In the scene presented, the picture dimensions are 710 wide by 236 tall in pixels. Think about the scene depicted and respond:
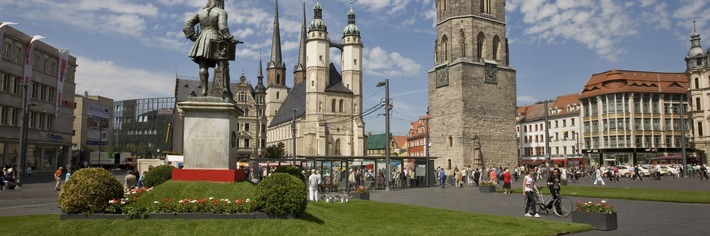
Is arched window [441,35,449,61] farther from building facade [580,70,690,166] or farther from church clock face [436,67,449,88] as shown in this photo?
building facade [580,70,690,166]

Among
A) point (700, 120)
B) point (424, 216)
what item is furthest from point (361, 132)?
point (424, 216)

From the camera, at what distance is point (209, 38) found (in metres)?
13.6

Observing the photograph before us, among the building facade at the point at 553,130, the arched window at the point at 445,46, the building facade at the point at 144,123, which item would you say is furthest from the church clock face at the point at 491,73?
the building facade at the point at 144,123

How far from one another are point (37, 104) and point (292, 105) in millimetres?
68092

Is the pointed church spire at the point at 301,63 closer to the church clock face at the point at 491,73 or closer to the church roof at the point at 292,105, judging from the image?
the church roof at the point at 292,105

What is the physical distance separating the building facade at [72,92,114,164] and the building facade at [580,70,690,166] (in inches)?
2611

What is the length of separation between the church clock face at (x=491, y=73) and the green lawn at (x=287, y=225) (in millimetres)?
49756

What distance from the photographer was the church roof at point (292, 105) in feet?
361

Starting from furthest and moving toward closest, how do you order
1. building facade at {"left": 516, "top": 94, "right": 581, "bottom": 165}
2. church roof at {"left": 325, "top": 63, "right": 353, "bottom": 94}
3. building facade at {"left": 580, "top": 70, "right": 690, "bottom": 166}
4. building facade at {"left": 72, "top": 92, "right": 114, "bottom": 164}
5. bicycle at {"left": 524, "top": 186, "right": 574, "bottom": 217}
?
church roof at {"left": 325, "top": 63, "right": 353, "bottom": 94} → building facade at {"left": 516, "top": 94, "right": 581, "bottom": 165} → building facade at {"left": 580, "top": 70, "right": 690, "bottom": 166} → building facade at {"left": 72, "top": 92, "right": 114, "bottom": 164} → bicycle at {"left": 524, "top": 186, "right": 574, "bottom": 217}

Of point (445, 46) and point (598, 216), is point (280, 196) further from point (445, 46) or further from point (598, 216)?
point (445, 46)

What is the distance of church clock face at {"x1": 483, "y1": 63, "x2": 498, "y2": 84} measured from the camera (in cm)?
6381

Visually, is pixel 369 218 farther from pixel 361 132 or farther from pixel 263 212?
pixel 361 132

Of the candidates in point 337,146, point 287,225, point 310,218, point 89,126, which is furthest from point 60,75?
point 337,146

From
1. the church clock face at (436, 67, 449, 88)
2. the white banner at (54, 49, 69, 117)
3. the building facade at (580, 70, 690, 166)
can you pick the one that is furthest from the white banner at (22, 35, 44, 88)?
the building facade at (580, 70, 690, 166)
